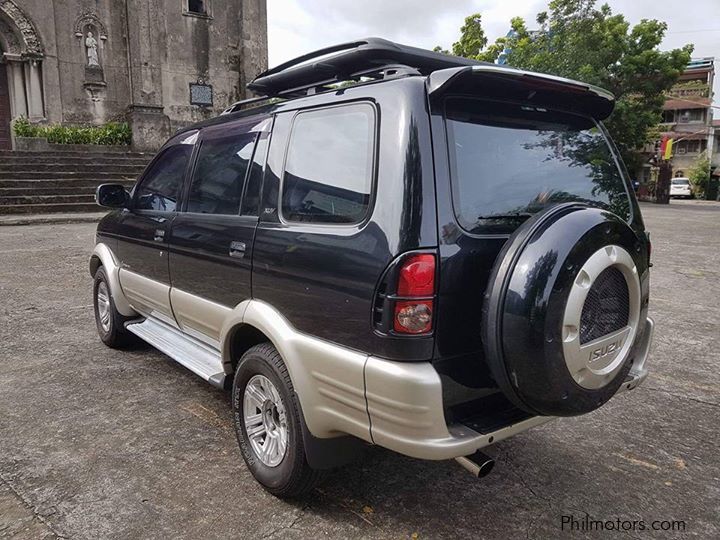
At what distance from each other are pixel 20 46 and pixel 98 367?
784 inches

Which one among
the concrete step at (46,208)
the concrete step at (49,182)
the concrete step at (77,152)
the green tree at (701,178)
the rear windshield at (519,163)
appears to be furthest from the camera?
the green tree at (701,178)

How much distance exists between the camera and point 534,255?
6.88 ft

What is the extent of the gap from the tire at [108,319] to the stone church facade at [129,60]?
50.1 ft

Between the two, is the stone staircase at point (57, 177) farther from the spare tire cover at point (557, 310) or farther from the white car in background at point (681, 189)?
the white car in background at point (681, 189)

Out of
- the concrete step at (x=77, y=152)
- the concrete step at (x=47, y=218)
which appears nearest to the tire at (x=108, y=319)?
the concrete step at (x=47, y=218)

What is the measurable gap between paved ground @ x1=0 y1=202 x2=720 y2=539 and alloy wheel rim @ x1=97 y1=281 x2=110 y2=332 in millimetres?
281

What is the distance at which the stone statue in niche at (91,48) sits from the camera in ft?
67.4

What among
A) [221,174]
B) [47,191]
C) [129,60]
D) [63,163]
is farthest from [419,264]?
[129,60]

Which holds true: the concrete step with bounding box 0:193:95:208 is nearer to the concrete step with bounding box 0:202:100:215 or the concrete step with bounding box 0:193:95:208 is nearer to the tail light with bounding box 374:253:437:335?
the concrete step with bounding box 0:202:100:215

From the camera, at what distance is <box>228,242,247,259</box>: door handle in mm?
2857

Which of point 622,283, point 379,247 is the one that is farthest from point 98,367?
point 622,283

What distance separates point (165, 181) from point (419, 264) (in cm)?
257

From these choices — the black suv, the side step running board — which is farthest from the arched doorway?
the black suv

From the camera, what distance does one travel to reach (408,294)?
2.10 m
